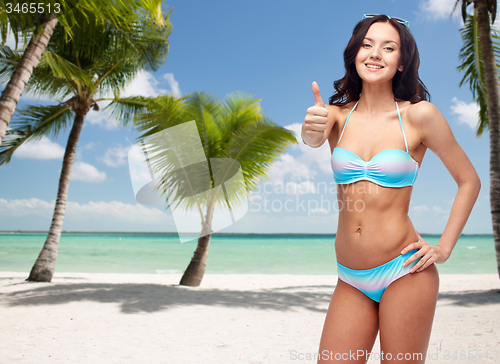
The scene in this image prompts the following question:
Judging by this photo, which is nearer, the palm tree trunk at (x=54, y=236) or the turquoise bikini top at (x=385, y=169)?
the turquoise bikini top at (x=385, y=169)

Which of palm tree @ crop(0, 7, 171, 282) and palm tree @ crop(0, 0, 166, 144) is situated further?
palm tree @ crop(0, 7, 171, 282)

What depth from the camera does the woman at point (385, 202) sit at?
4.33 feet

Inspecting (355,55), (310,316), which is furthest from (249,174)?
(355,55)

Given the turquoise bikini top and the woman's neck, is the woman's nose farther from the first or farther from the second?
the turquoise bikini top

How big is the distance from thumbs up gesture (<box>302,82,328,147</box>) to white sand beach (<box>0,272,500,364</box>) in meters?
3.29

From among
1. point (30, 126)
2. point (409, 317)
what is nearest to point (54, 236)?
point (30, 126)

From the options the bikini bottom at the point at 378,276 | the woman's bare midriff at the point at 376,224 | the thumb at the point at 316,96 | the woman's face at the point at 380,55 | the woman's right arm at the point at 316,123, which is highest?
the woman's face at the point at 380,55

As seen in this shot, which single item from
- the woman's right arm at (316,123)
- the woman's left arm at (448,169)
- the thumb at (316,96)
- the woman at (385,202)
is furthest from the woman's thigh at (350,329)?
the thumb at (316,96)

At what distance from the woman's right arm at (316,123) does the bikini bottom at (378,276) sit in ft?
1.86

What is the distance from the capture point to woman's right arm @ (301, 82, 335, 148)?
1.44 meters

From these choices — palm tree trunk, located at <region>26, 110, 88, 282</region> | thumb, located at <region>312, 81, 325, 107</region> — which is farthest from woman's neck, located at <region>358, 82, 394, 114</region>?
palm tree trunk, located at <region>26, 110, 88, 282</region>

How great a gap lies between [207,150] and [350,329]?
26.1 feet

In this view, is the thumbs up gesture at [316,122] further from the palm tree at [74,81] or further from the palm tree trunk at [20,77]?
the palm tree at [74,81]

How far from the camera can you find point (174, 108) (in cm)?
867
